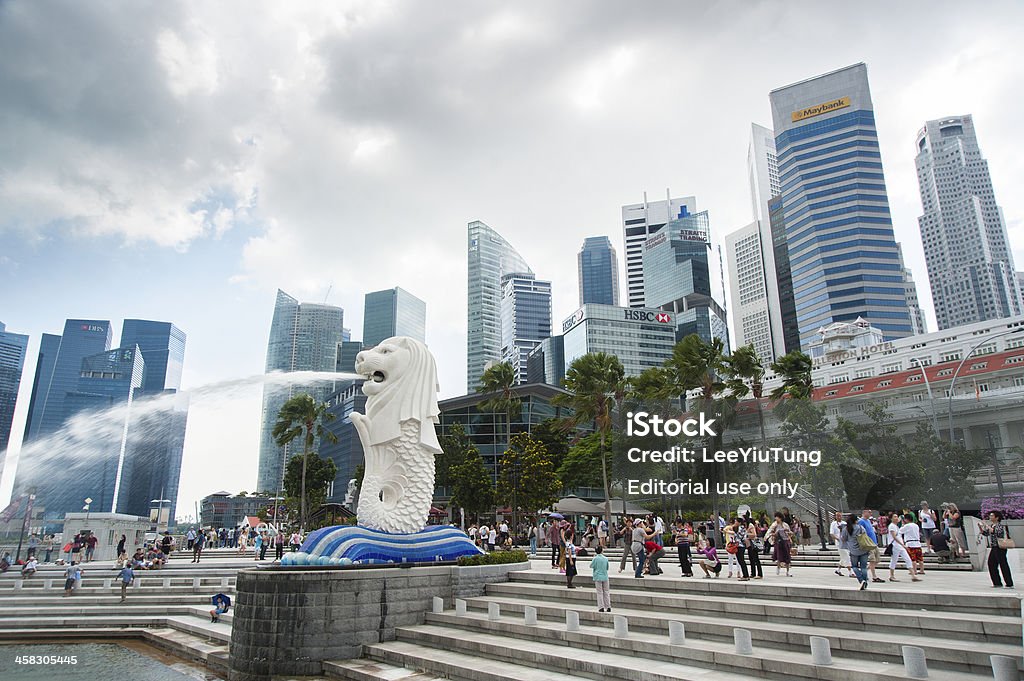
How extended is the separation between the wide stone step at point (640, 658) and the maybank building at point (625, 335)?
4349 inches

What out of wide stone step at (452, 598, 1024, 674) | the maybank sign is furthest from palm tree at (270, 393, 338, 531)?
the maybank sign

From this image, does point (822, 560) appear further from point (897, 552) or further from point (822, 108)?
point (822, 108)

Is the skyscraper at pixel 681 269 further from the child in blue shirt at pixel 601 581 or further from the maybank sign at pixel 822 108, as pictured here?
the child in blue shirt at pixel 601 581

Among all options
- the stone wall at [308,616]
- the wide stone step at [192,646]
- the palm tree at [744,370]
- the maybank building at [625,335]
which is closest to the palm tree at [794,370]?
the palm tree at [744,370]

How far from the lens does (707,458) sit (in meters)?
27.0

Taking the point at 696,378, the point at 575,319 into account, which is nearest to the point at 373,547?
the point at 696,378

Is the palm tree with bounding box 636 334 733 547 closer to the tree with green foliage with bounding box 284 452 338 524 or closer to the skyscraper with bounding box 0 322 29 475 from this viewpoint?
the tree with green foliage with bounding box 284 452 338 524

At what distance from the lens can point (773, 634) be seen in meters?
9.69

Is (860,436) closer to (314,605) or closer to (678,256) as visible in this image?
(314,605)

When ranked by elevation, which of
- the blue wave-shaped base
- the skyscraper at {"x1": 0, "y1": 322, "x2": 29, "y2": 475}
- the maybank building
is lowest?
the blue wave-shaped base

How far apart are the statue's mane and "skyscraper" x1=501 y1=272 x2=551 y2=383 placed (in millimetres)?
165912

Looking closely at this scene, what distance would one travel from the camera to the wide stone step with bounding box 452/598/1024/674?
8109mm

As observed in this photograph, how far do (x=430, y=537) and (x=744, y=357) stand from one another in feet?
71.0

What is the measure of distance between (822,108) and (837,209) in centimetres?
2538
